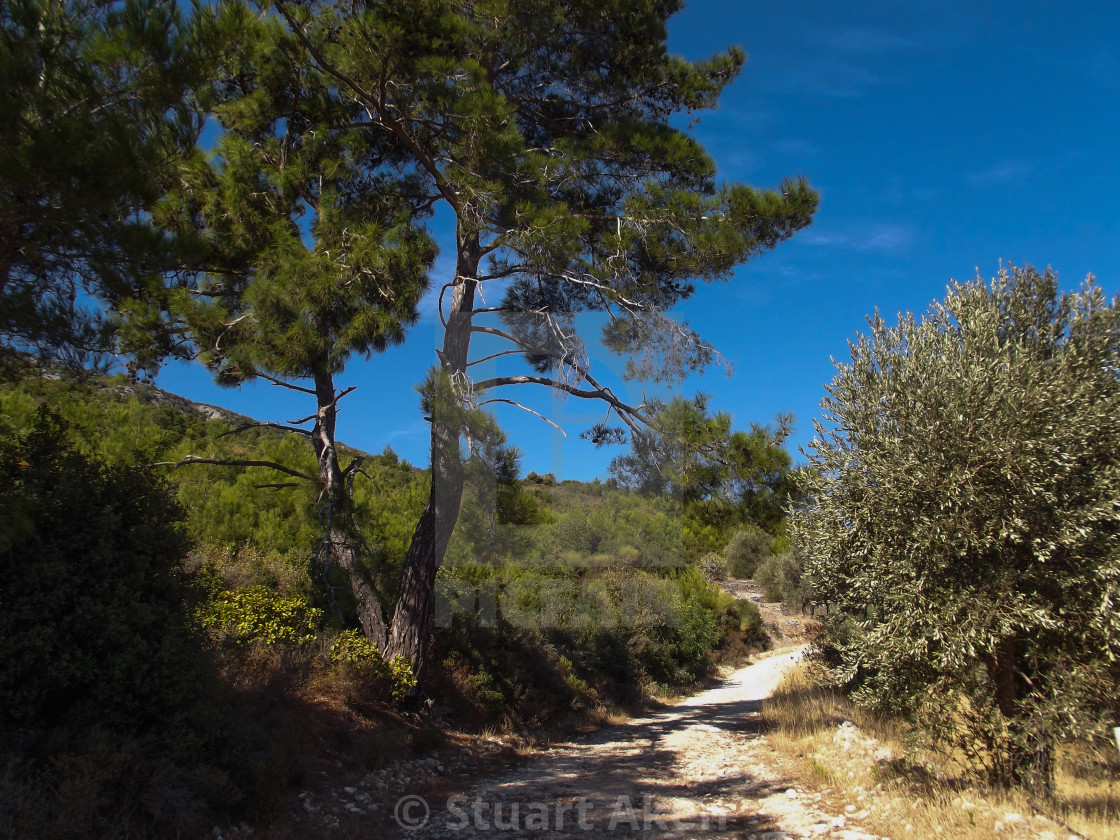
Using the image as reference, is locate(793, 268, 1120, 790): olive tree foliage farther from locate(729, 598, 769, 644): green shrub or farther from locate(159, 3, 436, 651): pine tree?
locate(729, 598, 769, 644): green shrub

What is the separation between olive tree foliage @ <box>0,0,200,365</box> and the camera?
389cm

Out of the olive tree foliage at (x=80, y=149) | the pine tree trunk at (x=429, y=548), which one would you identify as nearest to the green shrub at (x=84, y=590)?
the olive tree foliage at (x=80, y=149)

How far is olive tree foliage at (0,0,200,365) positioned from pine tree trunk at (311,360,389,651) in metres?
4.09

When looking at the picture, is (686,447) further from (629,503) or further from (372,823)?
(372,823)

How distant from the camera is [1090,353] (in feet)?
18.7

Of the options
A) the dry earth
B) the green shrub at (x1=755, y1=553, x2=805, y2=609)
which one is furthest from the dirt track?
the green shrub at (x1=755, y1=553, x2=805, y2=609)

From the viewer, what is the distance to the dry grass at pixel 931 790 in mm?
4969

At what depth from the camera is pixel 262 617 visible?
25.9ft

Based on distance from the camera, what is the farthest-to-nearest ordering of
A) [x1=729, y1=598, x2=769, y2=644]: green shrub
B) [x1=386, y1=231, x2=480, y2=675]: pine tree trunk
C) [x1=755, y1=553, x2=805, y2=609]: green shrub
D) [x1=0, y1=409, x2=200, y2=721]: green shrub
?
[x1=755, y1=553, x2=805, y2=609]: green shrub
[x1=729, y1=598, x2=769, y2=644]: green shrub
[x1=386, y1=231, x2=480, y2=675]: pine tree trunk
[x1=0, y1=409, x2=200, y2=721]: green shrub

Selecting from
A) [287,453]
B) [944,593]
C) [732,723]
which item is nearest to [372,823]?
[944,593]

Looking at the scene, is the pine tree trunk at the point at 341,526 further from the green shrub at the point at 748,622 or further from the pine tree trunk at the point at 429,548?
the green shrub at the point at 748,622

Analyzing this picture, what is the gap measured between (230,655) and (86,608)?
96.9 inches

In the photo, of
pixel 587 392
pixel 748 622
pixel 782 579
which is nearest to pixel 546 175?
pixel 587 392

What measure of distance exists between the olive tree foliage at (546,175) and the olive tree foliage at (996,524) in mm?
2864
